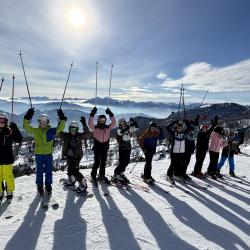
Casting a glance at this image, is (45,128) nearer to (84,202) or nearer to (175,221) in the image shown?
(84,202)

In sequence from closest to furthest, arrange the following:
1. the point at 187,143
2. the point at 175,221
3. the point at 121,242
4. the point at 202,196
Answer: the point at 121,242
the point at 175,221
the point at 202,196
the point at 187,143

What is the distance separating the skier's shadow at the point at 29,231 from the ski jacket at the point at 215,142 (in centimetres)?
770

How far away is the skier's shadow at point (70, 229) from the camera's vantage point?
5750 millimetres

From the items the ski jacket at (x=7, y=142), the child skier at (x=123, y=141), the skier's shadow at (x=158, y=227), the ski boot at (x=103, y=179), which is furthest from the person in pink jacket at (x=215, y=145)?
the ski jacket at (x=7, y=142)

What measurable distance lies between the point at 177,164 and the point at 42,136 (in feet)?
17.6

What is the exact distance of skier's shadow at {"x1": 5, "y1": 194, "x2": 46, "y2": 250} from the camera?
5.66 meters

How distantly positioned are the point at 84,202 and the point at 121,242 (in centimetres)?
262

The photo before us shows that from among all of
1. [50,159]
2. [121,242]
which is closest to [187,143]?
[50,159]

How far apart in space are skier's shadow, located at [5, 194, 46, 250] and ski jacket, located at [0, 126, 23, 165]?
1400 mm

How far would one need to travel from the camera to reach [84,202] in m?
8.30

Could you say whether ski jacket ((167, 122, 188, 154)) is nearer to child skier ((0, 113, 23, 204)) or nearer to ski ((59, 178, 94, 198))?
ski ((59, 178, 94, 198))

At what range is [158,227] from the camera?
22.0 ft

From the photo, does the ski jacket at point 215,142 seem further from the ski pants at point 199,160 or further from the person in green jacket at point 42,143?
the person in green jacket at point 42,143

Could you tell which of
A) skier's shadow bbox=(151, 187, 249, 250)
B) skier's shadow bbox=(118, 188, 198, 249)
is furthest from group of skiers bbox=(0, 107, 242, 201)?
skier's shadow bbox=(151, 187, 249, 250)
